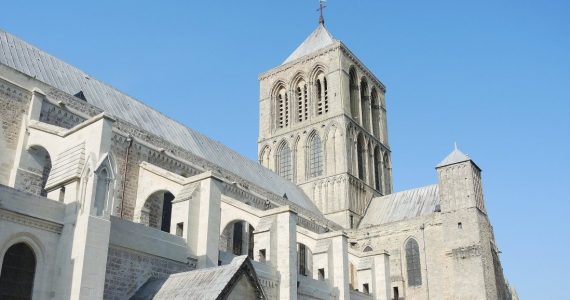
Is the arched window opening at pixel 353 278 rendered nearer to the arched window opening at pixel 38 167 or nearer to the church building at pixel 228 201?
the church building at pixel 228 201

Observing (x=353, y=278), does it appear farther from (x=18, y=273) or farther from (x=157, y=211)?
(x=18, y=273)

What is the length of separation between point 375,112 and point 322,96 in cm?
553

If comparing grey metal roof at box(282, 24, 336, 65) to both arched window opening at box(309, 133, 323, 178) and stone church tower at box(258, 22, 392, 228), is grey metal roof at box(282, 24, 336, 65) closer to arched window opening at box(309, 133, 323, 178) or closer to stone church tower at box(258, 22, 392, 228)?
stone church tower at box(258, 22, 392, 228)

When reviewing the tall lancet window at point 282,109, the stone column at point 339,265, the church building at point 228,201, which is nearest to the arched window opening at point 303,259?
the church building at point 228,201

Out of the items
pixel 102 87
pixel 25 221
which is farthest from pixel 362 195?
pixel 25 221

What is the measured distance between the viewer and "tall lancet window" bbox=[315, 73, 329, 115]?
38.9 meters

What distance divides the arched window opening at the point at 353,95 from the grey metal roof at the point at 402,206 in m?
6.13

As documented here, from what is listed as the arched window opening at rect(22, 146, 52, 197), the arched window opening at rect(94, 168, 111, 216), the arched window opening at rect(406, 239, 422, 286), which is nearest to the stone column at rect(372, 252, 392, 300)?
the arched window opening at rect(406, 239, 422, 286)

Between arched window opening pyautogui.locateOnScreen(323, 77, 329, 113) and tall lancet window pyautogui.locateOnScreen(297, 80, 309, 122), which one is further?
tall lancet window pyautogui.locateOnScreen(297, 80, 309, 122)

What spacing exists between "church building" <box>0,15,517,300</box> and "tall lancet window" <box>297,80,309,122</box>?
0.10 metres

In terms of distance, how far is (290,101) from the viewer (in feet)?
133

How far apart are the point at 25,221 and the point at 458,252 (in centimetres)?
2097

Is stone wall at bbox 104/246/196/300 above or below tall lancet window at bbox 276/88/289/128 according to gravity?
below

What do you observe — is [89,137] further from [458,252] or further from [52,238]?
[458,252]
